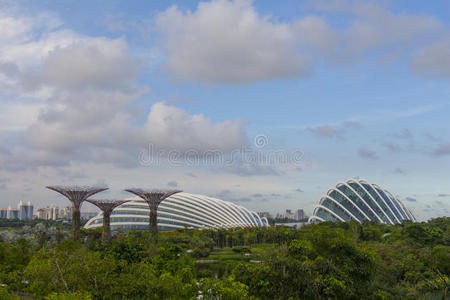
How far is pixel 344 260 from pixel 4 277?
20594 millimetres

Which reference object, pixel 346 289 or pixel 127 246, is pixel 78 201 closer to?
pixel 127 246

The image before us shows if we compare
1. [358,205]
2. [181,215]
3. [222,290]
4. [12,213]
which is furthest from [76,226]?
[12,213]

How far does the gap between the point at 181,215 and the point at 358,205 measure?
4148 cm

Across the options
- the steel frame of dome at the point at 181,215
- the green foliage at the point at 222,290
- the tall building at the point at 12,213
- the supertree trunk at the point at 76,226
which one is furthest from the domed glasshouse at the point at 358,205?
the tall building at the point at 12,213

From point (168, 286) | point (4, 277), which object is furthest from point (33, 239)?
point (168, 286)

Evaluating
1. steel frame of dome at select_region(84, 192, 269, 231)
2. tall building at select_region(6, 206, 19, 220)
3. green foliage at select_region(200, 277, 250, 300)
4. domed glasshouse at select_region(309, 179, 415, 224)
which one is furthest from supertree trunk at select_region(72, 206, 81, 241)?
tall building at select_region(6, 206, 19, 220)

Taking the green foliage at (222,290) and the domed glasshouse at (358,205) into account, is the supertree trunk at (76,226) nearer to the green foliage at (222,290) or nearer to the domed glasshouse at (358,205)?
the green foliage at (222,290)

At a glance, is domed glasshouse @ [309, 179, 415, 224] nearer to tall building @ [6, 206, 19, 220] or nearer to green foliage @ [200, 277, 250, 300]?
green foliage @ [200, 277, 250, 300]

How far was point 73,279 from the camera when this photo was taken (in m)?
18.1

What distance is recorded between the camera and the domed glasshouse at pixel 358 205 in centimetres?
8181

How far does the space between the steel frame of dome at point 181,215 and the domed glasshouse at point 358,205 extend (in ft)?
75.4

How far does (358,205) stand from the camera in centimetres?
8294

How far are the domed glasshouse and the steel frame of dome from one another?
22997mm

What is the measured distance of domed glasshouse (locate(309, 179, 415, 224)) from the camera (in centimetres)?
8181
